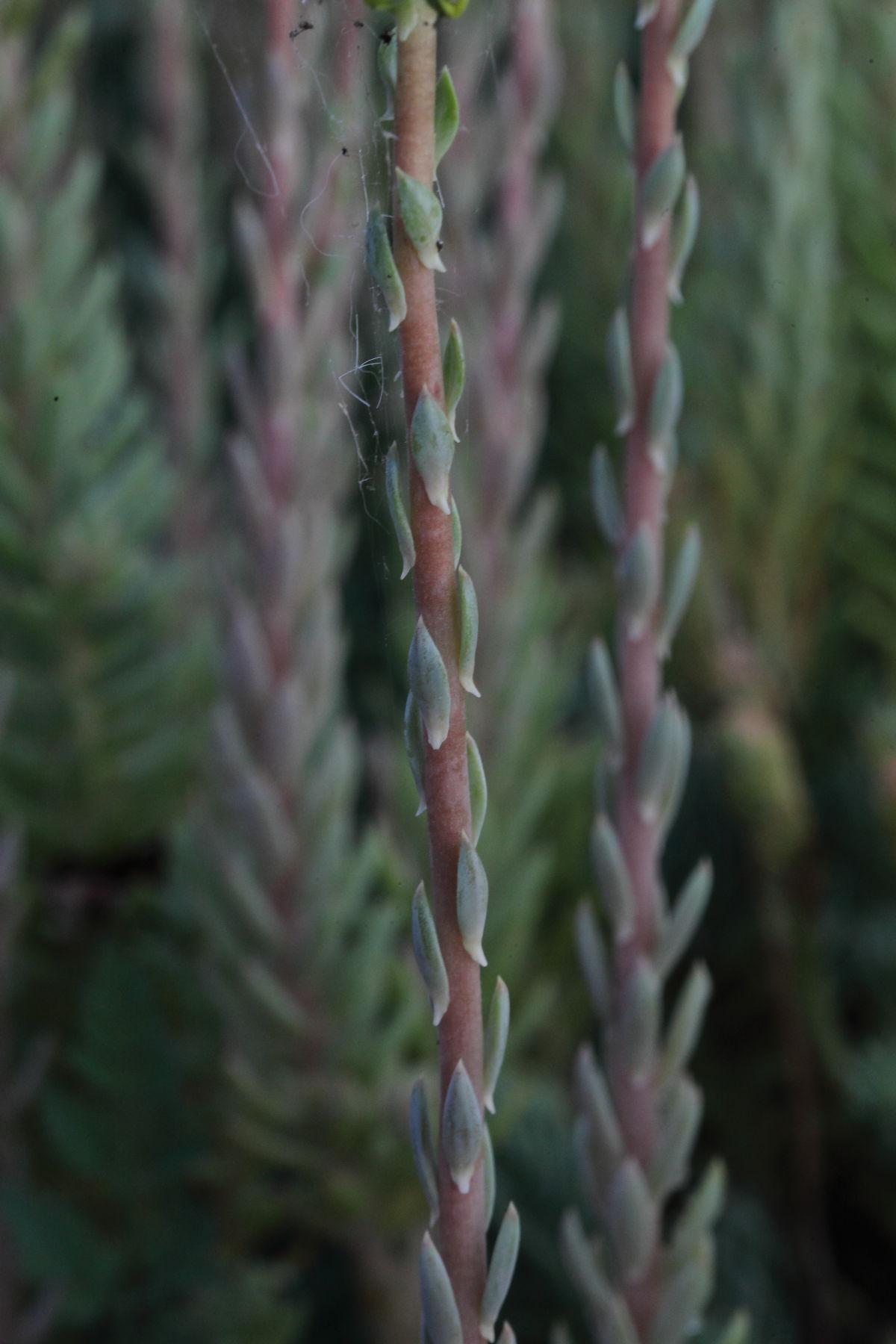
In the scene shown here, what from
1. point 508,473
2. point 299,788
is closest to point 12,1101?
point 299,788

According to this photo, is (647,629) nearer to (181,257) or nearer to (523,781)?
(523,781)

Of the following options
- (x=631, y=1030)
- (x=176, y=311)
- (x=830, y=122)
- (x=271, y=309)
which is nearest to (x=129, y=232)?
(x=176, y=311)

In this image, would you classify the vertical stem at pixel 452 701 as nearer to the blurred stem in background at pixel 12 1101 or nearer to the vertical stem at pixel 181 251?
the blurred stem in background at pixel 12 1101

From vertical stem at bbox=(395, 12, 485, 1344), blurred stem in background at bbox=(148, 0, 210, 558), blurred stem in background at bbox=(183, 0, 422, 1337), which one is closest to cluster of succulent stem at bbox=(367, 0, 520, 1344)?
vertical stem at bbox=(395, 12, 485, 1344)

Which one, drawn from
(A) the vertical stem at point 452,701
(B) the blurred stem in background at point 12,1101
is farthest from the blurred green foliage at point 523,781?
(A) the vertical stem at point 452,701

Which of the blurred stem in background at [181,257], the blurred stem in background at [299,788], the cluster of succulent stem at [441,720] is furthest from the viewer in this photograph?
the blurred stem in background at [181,257]

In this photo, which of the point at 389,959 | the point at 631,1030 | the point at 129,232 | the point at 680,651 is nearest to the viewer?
the point at 631,1030

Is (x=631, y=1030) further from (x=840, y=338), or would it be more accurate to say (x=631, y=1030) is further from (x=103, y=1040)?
(x=840, y=338)
